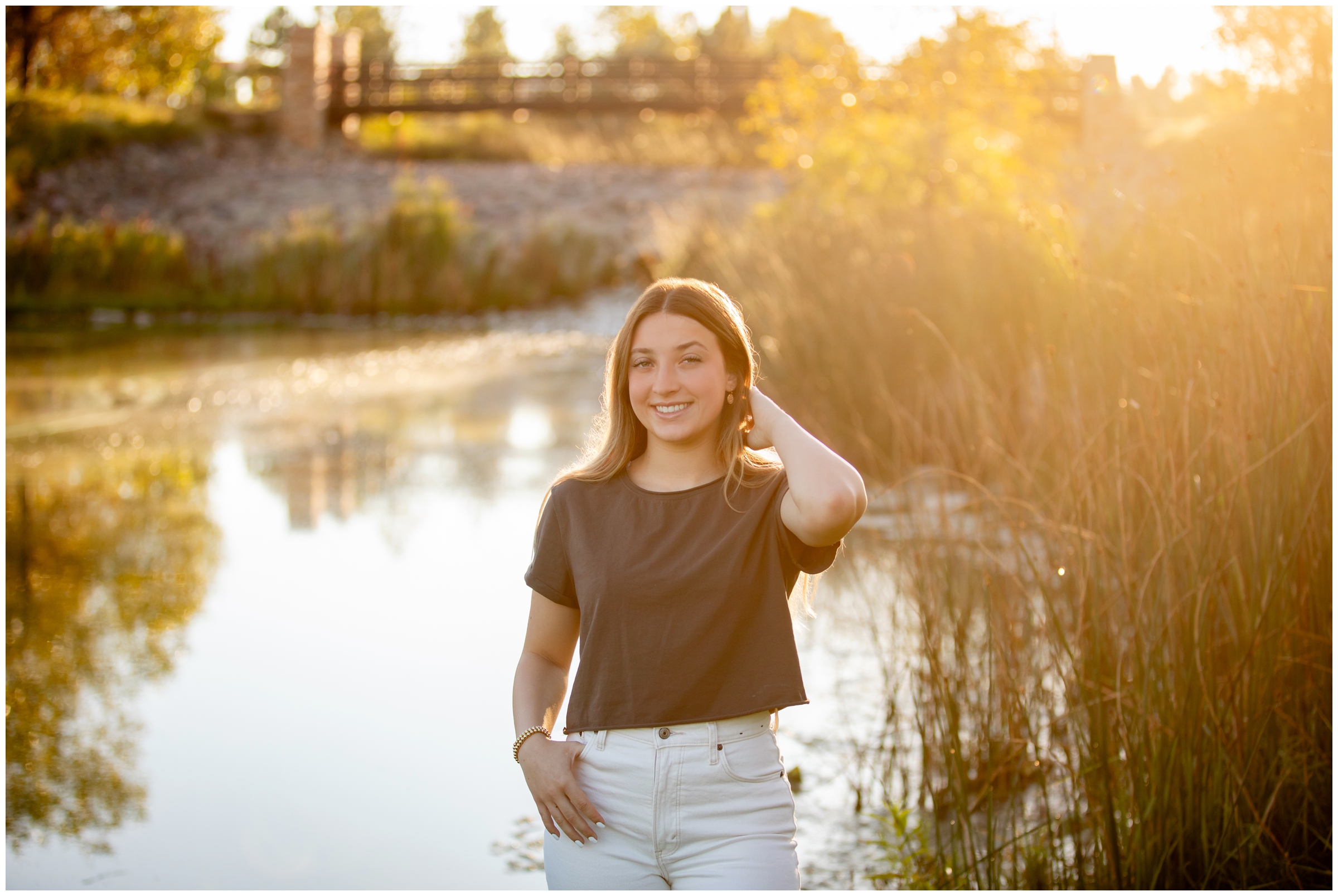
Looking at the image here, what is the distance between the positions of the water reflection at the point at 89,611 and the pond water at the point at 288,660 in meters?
0.01

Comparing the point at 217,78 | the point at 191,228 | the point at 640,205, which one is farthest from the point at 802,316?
the point at 217,78

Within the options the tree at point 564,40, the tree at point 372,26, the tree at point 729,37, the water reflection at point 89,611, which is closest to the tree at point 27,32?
the water reflection at point 89,611

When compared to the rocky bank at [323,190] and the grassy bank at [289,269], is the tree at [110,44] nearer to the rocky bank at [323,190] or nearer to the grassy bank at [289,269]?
the grassy bank at [289,269]

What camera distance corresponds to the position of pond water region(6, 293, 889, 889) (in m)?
2.88

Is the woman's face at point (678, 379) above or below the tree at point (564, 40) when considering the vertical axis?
A: below

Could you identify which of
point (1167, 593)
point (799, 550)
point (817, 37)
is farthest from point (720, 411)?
point (817, 37)

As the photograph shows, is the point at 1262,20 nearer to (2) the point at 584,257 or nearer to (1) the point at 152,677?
(1) the point at 152,677

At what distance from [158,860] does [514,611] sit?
1.99 metres

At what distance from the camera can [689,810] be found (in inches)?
64.1

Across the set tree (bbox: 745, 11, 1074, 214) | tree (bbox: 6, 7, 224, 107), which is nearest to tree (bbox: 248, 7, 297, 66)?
tree (bbox: 6, 7, 224, 107)

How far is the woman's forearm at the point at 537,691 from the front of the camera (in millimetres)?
1770

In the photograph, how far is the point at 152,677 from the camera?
12.9ft

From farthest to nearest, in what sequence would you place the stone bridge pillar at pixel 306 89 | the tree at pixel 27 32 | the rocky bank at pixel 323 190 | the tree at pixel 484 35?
the tree at pixel 484 35 < the stone bridge pillar at pixel 306 89 < the rocky bank at pixel 323 190 < the tree at pixel 27 32

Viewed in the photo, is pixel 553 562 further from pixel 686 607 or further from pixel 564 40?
pixel 564 40
